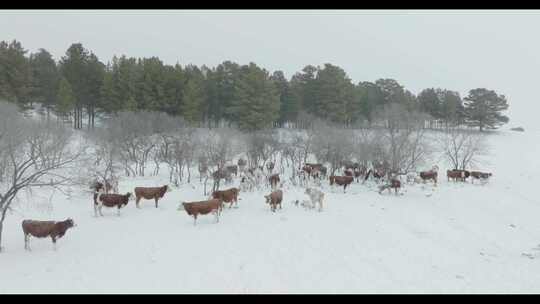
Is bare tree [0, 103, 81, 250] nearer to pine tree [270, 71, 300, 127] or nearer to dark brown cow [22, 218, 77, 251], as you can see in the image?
dark brown cow [22, 218, 77, 251]

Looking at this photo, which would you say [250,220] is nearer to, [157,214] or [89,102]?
[157,214]

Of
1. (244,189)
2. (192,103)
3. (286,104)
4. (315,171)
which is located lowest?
(244,189)

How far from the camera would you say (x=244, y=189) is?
2141cm

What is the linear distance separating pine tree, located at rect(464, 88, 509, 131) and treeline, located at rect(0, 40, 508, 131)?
131 millimetres

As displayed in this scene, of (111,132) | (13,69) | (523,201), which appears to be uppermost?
(13,69)

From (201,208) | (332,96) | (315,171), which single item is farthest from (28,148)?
(332,96)

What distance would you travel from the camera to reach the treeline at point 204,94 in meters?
38.2

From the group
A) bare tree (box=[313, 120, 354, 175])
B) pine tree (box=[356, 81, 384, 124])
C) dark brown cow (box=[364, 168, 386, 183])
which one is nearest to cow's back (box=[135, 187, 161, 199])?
bare tree (box=[313, 120, 354, 175])

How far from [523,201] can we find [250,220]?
19.9 m

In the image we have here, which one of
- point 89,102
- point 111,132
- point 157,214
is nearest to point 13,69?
point 89,102

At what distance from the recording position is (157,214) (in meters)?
15.1

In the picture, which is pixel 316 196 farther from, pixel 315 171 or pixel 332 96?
pixel 332 96

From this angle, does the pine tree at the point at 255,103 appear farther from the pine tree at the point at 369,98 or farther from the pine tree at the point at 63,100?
the pine tree at the point at 63,100

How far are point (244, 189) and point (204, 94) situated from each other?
2563 centimetres
